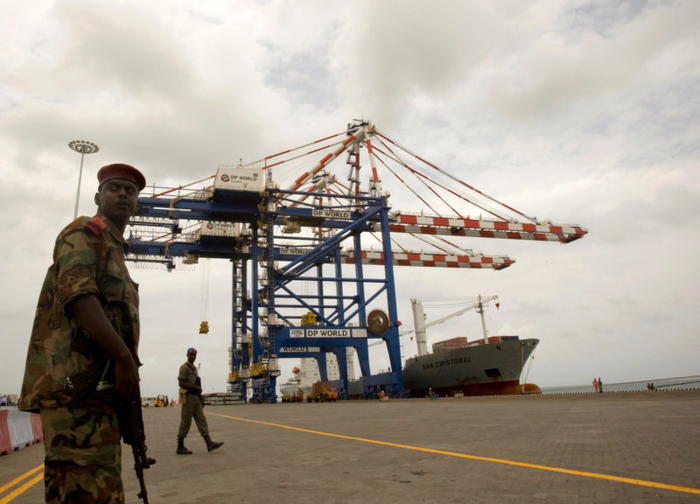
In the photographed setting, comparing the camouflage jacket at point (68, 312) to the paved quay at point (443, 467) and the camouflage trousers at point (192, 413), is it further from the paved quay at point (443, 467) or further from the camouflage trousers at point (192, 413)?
the camouflage trousers at point (192, 413)

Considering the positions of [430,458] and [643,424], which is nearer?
[430,458]

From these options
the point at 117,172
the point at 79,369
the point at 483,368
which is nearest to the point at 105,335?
the point at 79,369

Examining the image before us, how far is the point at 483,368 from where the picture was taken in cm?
2906

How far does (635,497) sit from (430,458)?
231 centimetres

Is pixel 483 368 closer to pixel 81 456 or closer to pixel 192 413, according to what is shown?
pixel 192 413

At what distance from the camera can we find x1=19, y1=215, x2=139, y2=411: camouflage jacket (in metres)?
2.02

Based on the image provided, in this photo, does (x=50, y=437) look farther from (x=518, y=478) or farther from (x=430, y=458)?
(x=430, y=458)

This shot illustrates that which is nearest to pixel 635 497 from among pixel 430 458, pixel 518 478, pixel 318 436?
pixel 518 478

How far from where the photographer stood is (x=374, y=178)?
118 ft

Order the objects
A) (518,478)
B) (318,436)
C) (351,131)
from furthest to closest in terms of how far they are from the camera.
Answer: (351,131) → (318,436) → (518,478)

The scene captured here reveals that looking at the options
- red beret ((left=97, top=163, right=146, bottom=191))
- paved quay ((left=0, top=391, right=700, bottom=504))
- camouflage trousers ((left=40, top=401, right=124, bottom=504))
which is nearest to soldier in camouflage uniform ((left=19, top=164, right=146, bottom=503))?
camouflage trousers ((left=40, top=401, right=124, bottom=504))

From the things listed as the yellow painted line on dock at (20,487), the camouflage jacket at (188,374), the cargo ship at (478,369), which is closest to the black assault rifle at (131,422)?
the yellow painted line on dock at (20,487)

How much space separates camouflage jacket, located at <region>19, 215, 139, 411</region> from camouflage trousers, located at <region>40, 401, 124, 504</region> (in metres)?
0.08

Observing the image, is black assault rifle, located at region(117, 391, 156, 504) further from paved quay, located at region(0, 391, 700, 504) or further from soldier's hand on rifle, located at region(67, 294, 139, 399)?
paved quay, located at region(0, 391, 700, 504)
